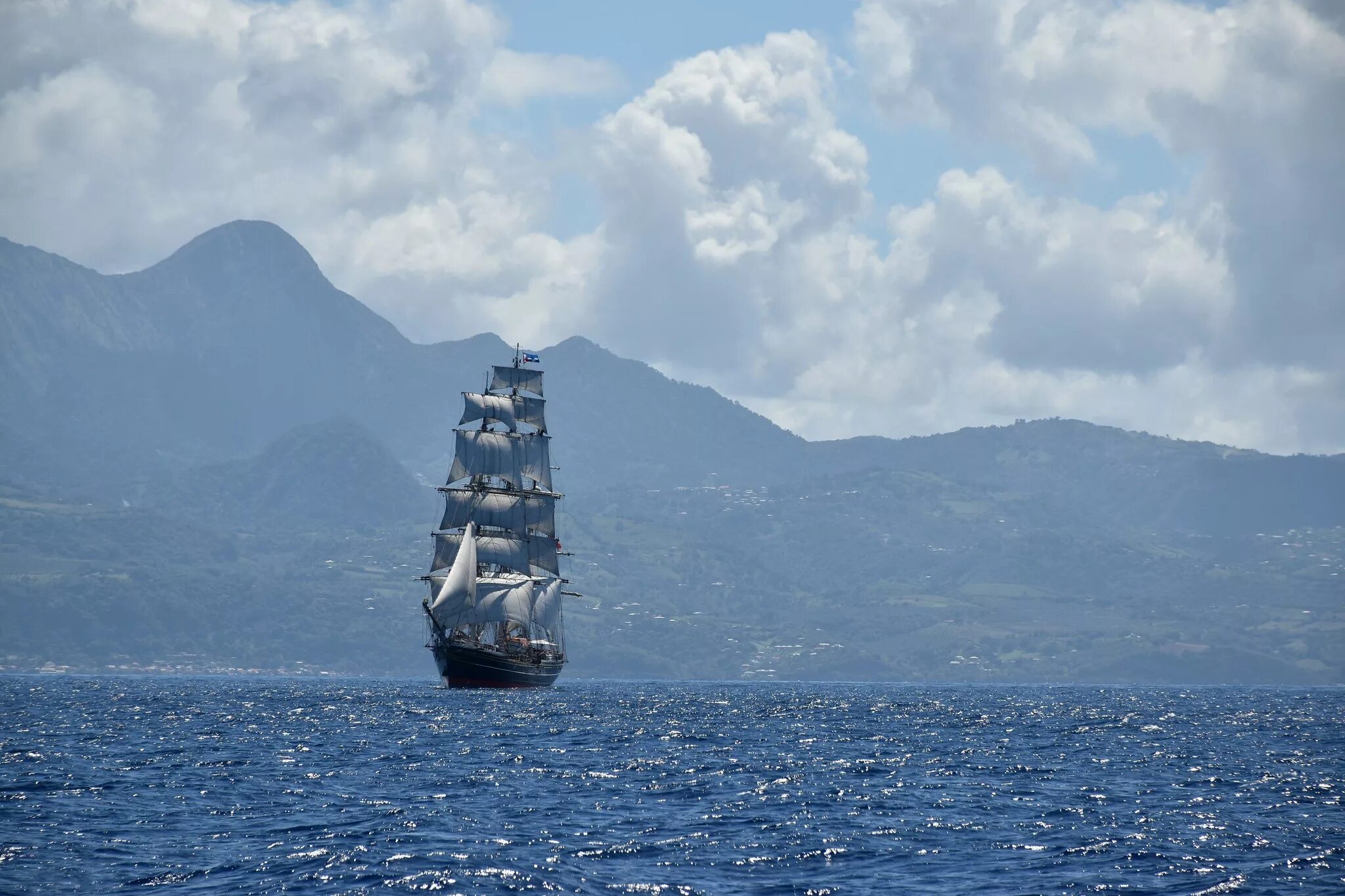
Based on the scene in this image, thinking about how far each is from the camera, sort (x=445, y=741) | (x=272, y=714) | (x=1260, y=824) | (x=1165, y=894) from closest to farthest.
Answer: (x=1165, y=894) < (x=1260, y=824) < (x=445, y=741) < (x=272, y=714)

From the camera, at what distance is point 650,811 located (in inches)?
2665

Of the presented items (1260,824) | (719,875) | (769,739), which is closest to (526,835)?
(719,875)

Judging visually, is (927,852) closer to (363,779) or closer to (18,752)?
(363,779)

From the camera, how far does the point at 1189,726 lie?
148625 mm

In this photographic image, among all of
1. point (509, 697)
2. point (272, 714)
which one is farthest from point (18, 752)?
point (509, 697)

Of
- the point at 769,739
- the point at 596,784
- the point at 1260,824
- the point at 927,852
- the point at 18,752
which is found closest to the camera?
the point at 927,852

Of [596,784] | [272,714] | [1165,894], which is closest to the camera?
[1165,894]

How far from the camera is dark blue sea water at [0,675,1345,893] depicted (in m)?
52.2

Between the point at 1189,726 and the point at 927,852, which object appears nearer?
the point at 927,852

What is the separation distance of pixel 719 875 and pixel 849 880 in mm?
4163

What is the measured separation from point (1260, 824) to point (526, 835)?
29.9 meters

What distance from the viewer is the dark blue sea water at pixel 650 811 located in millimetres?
52219

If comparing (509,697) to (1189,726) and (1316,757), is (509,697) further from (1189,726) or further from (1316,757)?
(1316,757)

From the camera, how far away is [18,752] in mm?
89812
